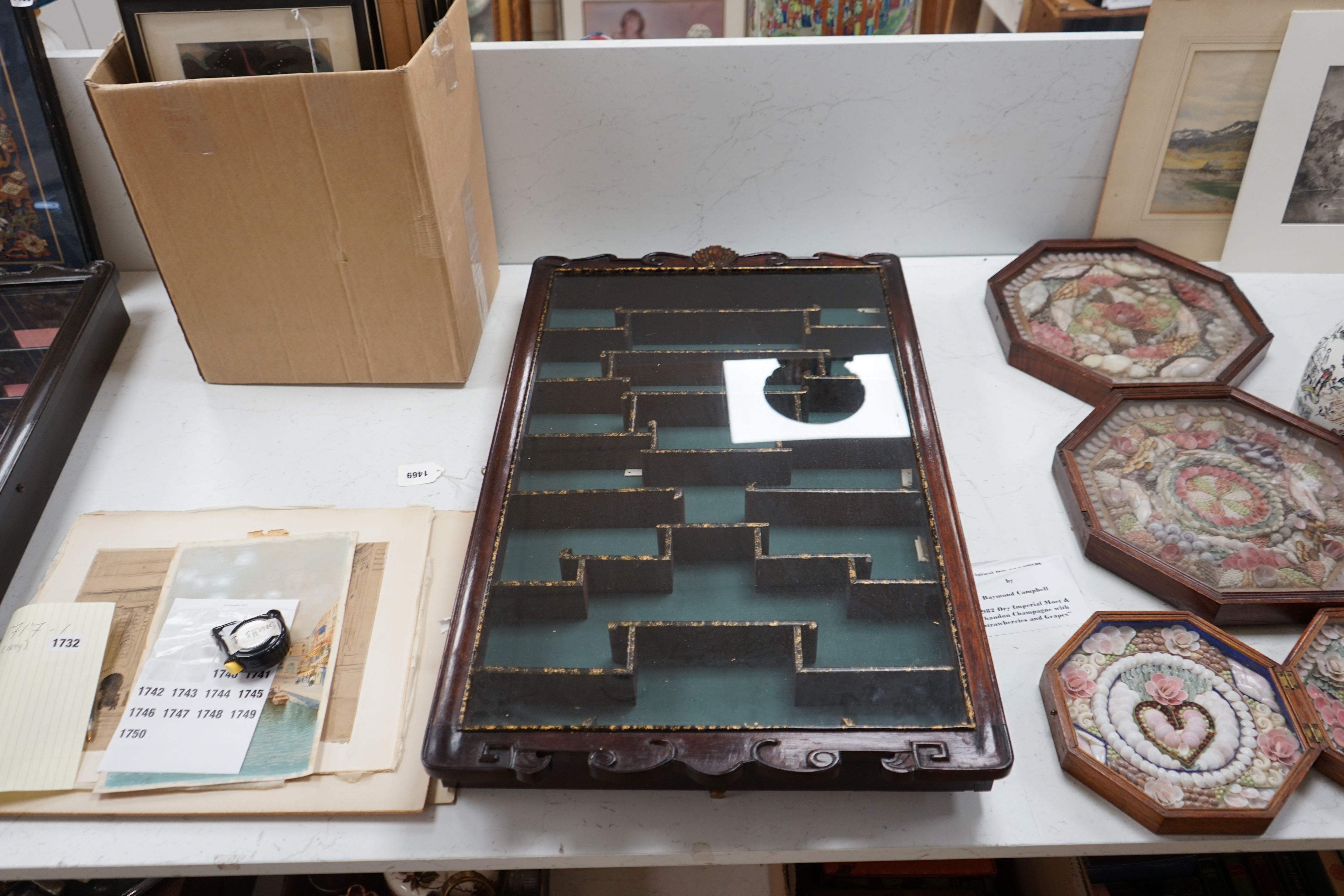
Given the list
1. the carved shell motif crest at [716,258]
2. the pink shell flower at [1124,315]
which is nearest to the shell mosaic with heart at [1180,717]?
the pink shell flower at [1124,315]

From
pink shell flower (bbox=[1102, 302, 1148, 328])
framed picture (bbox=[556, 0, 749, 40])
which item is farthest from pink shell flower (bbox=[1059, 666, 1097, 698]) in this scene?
framed picture (bbox=[556, 0, 749, 40])

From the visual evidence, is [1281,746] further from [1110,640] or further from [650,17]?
[650,17]

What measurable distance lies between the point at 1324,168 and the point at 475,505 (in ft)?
4.22

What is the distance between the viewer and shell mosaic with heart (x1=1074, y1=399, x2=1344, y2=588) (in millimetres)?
996

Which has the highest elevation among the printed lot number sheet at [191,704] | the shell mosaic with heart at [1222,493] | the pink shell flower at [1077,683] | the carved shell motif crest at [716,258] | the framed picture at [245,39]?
the framed picture at [245,39]

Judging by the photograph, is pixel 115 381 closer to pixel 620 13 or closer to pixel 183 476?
pixel 183 476

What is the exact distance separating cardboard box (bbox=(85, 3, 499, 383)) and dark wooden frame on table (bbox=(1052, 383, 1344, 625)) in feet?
2.62

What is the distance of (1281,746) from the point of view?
84cm

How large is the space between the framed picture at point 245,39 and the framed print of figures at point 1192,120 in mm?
1042

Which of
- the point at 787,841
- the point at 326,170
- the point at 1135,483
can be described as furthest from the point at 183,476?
the point at 1135,483

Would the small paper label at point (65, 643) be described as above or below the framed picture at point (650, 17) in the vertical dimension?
below

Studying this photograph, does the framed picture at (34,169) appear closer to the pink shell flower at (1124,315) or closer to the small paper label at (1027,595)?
the small paper label at (1027,595)

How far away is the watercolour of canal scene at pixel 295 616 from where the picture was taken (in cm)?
87

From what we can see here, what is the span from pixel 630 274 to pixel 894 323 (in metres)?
0.38
